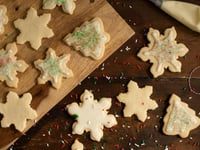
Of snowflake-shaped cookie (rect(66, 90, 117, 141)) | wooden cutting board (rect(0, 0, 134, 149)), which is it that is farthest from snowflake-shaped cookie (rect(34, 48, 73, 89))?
snowflake-shaped cookie (rect(66, 90, 117, 141))

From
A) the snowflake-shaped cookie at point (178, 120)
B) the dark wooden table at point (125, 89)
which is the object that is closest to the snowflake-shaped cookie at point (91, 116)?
the dark wooden table at point (125, 89)

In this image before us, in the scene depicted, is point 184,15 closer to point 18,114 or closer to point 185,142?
point 185,142

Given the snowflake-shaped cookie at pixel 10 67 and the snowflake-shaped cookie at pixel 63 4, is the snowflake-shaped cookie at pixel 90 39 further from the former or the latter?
the snowflake-shaped cookie at pixel 10 67

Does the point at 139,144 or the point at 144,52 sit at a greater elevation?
the point at 144,52

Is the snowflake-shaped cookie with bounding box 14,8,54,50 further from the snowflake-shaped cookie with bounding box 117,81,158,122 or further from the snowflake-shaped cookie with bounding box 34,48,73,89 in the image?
the snowflake-shaped cookie with bounding box 117,81,158,122

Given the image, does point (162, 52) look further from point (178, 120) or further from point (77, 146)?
point (77, 146)

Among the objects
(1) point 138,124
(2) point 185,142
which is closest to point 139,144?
(1) point 138,124
